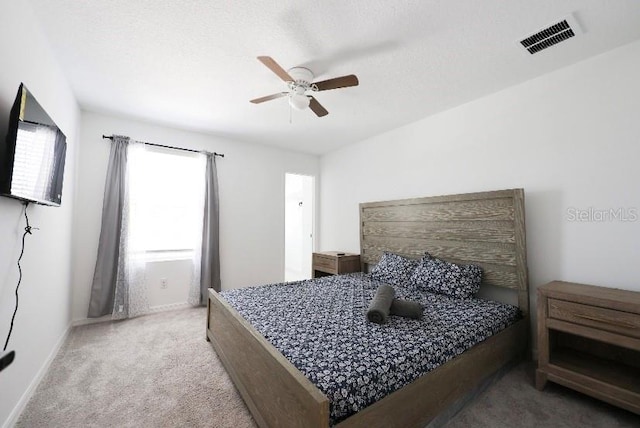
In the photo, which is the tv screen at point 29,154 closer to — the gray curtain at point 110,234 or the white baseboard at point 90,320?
the gray curtain at point 110,234

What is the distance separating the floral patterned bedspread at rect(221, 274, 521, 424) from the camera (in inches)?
49.5

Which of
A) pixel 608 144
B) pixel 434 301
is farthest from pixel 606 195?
pixel 434 301

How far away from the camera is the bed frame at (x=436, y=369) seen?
4.16ft

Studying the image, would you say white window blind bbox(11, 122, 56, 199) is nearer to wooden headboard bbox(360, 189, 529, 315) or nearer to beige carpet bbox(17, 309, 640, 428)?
beige carpet bbox(17, 309, 640, 428)

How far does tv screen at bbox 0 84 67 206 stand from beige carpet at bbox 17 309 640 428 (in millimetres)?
1357

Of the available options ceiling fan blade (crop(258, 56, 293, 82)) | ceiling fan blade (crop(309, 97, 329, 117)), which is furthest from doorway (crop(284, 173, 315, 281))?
ceiling fan blade (crop(258, 56, 293, 82))

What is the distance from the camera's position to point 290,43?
197 centimetres

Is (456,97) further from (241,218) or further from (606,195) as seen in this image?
(241,218)

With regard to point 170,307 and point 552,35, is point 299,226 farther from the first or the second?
point 552,35

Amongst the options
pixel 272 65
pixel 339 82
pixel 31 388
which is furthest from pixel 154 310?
pixel 339 82

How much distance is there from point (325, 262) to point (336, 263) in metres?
0.29

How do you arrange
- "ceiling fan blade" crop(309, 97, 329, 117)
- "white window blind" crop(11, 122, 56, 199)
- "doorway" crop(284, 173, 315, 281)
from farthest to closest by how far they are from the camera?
"doorway" crop(284, 173, 315, 281) → "ceiling fan blade" crop(309, 97, 329, 117) → "white window blind" crop(11, 122, 56, 199)

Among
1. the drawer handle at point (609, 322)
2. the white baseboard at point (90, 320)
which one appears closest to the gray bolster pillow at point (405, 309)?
the drawer handle at point (609, 322)

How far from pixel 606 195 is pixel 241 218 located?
417 cm
